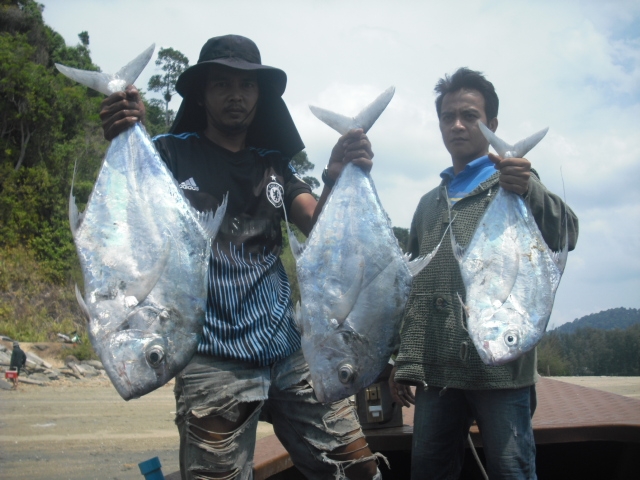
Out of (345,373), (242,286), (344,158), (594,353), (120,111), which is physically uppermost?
(120,111)

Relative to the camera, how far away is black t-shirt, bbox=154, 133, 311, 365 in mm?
2512

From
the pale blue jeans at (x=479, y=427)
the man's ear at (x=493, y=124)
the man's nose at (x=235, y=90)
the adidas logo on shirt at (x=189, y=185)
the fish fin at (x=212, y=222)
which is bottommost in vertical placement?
the pale blue jeans at (x=479, y=427)

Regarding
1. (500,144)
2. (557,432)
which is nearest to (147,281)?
(500,144)

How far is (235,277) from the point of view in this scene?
100 inches

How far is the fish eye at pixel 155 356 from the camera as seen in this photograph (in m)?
2.04

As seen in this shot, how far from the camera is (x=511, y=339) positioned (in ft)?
7.38

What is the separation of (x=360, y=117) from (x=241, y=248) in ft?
2.47

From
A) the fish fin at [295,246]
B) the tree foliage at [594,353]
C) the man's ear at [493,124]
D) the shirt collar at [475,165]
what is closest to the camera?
the fish fin at [295,246]

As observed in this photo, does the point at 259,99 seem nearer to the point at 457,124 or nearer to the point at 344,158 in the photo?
the point at 344,158

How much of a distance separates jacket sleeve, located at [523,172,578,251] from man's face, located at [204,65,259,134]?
1.29 meters

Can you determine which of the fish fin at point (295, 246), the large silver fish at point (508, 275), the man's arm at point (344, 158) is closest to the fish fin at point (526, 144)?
the large silver fish at point (508, 275)

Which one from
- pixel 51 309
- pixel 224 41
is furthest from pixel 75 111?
pixel 224 41

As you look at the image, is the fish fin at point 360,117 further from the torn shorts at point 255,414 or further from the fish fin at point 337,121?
the torn shorts at point 255,414

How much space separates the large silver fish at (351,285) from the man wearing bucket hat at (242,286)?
0.51ft
